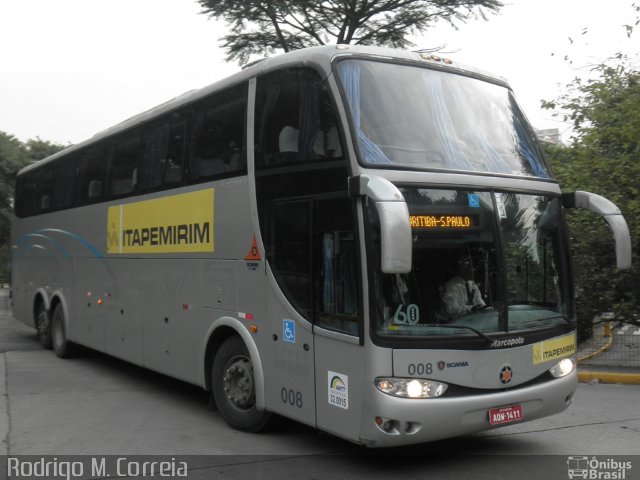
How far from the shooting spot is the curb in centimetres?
1034

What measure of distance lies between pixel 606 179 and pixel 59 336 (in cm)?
983

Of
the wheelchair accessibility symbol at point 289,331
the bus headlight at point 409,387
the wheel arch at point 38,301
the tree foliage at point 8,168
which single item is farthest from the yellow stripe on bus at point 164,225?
the tree foliage at point 8,168

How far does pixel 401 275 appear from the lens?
5406mm

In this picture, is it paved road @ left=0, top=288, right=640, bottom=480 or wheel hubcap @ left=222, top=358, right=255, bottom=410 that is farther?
wheel hubcap @ left=222, top=358, right=255, bottom=410

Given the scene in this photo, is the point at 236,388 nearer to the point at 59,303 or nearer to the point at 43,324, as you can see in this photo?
the point at 59,303

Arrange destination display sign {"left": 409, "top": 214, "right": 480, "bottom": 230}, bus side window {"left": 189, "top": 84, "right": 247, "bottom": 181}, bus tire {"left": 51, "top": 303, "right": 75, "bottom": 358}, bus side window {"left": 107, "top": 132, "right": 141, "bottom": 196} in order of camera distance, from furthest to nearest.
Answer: bus tire {"left": 51, "top": 303, "right": 75, "bottom": 358}
bus side window {"left": 107, "top": 132, "right": 141, "bottom": 196}
bus side window {"left": 189, "top": 84, "right": 247, "bottom": 181}
destination display sign {"left": 409, "top": 214, "right": 480, "bottom": 230}

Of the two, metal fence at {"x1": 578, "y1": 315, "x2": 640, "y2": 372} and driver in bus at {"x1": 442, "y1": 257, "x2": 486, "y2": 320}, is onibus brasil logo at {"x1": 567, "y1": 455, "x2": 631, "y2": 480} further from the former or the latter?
metal fence at {"x1": 578, "y1": 315, "x2": 640, "y2": 372}

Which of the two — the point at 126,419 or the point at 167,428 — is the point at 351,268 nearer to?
the point at 167,428

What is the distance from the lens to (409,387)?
5379mm

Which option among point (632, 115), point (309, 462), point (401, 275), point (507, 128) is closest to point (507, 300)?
point (401, 275)

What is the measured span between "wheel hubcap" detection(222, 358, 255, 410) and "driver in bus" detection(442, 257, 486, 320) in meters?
2.36

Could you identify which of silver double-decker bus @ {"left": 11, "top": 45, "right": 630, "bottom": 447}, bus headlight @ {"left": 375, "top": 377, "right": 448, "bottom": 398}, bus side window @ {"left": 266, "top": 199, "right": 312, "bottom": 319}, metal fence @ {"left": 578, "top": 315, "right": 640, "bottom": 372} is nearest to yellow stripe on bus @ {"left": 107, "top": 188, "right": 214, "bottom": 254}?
silver double-decker bus @ {"left": 11, "top": 45, "right": 630, "bottom": 447}

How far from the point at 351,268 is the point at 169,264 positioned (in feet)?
12.1

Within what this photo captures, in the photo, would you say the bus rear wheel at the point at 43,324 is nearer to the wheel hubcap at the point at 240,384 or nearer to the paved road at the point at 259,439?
the paved road at the point at 259,439
